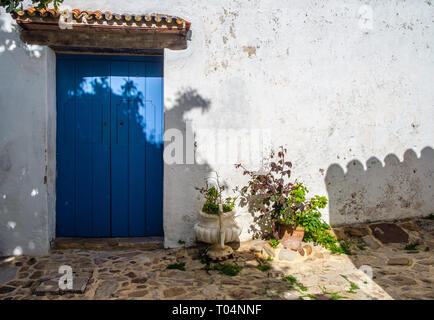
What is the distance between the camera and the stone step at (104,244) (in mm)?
4992

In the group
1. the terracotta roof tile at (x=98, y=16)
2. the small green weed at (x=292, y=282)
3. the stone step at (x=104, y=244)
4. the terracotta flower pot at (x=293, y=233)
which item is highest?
the terracotta roof tile at (x=98, y=16)

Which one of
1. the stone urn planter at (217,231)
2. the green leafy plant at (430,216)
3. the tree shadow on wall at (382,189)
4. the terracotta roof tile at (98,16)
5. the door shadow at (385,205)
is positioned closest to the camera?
the terracotta roof tile at (98,16)

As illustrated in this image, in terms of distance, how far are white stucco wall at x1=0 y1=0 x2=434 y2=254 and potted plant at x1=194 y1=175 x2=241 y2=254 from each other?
0.34 metres

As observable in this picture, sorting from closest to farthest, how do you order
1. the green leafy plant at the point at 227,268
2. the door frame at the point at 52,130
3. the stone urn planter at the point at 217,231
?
the green leafy plant at the point at 227,268 → the stone urn planter at the point at 217,231 → the door frame at the point at 52,130

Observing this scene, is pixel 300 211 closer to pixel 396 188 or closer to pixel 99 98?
pixel 396 188

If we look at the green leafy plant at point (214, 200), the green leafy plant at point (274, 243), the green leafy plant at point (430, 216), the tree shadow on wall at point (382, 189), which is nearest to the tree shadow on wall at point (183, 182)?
the green leafy plant at point (214, 200)

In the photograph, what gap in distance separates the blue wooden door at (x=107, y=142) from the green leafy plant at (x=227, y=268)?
4.98ft

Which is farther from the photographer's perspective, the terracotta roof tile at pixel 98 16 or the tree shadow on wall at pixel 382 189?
the tree shadow on wall at pixel 382 189

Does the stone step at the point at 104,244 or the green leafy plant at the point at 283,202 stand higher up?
the green leafy plant at the point at 283,202

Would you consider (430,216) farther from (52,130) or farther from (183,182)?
(52,130)

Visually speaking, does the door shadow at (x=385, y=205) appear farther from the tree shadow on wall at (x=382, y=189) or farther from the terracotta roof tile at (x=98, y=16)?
the terracotta roof tile at (x=98, y=16)

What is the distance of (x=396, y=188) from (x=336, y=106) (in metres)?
1.73

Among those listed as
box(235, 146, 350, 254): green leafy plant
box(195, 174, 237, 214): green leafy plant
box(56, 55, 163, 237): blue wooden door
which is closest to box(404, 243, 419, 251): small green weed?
box(235, 146, 350, 254): green leafy plant

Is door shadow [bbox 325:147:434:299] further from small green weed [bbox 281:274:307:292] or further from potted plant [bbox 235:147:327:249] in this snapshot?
small green weed [bbox 281:274:307:292]
